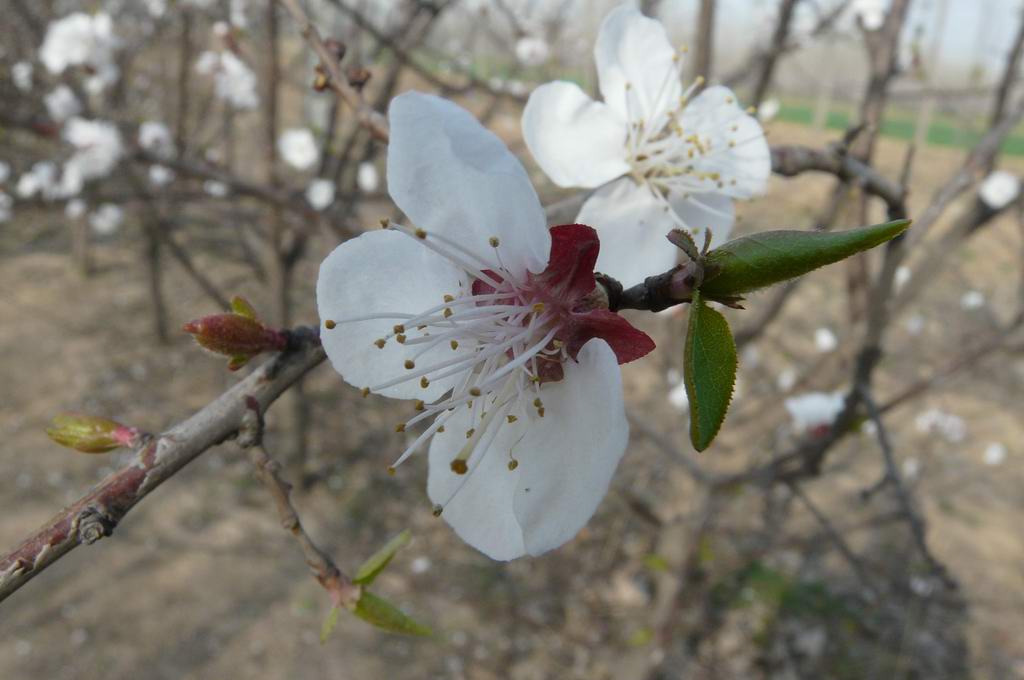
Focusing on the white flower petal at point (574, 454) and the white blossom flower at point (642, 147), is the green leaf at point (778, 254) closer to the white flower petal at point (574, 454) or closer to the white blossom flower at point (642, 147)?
the white flower petal at point (574, 454)

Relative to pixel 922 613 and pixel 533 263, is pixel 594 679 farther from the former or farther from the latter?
pixel 533 263

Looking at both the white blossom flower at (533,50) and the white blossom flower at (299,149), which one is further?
the white blossom flower at (299,149)

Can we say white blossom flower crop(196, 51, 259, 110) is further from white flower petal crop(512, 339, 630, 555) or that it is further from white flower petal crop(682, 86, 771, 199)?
white flower petal crop(512, 339, 630, 555)

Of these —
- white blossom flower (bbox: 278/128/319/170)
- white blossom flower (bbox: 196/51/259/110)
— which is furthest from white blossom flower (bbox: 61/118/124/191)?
white blossom flower (bbox: 278/128/319/170)

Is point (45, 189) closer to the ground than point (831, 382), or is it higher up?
closer to the ground

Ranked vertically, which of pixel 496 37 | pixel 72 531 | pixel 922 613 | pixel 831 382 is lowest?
pixel 922 613

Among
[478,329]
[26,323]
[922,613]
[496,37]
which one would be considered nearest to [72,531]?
[478,329]

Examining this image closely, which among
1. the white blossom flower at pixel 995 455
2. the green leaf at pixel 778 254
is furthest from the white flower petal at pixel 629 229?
the white blossom flower at pixel 995 455

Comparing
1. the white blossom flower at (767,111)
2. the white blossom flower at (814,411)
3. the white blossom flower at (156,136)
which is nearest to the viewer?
the white blossom flower at (767,111)
